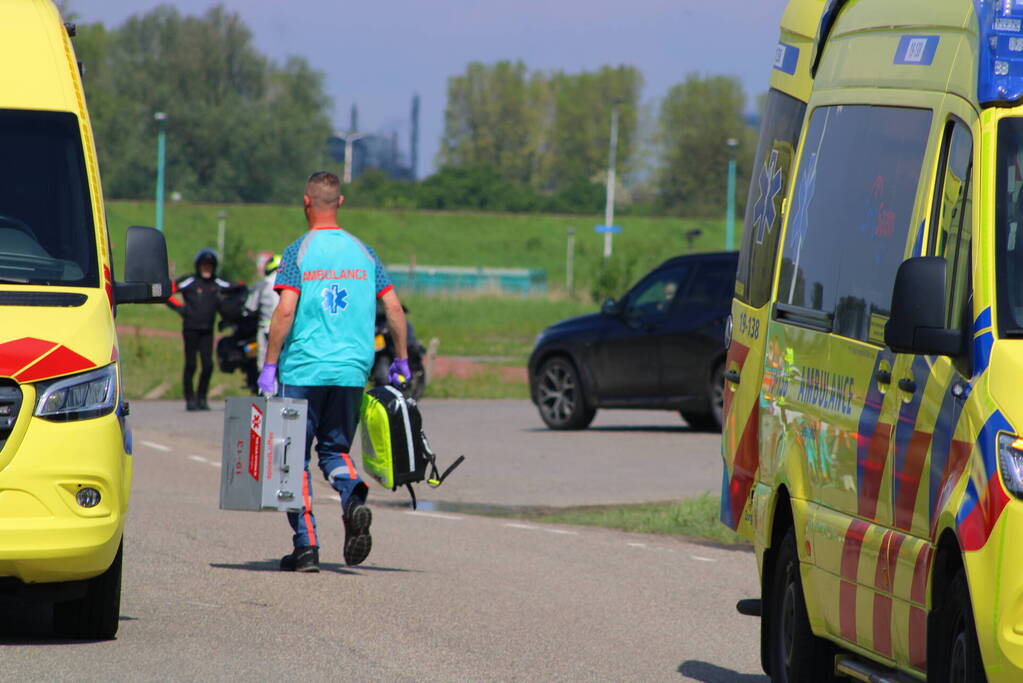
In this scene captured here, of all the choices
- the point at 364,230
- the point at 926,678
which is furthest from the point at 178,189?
the point at 926,678

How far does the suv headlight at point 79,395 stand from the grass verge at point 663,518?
6.30m

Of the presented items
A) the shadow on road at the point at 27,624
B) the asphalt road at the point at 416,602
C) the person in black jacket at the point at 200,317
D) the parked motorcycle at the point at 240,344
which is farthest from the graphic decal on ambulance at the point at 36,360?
the person in black jacket at the point at 200,317

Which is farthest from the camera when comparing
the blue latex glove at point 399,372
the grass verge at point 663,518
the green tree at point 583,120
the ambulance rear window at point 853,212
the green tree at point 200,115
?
the green tree at point 583,120

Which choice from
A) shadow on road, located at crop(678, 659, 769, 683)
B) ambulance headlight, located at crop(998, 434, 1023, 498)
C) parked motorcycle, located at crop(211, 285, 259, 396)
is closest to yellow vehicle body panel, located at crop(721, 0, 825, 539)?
shadow on road, located at crop(678, 659, 769, 683)

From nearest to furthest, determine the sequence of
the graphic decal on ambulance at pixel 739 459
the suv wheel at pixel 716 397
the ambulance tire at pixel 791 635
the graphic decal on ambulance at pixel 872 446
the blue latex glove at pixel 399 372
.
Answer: the graphic decal on ambulance at pixel 872 446 < the ambulance tire at pixel 791 635 < the graphic decal on ambulance at pixel 739 459 < the blue latex glove at pixel 399 372 < the suv wheel at pixel 716 397

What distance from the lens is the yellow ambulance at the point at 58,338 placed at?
749 centimetres

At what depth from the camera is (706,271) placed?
70.0 ft

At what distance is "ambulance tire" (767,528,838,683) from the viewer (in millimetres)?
7117

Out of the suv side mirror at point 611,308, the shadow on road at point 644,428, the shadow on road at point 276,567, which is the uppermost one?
the suv side mirror at point 611,308

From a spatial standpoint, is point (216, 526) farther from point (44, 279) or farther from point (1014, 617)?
point (1014, 617)

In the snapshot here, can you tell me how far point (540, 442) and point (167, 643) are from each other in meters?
12.5

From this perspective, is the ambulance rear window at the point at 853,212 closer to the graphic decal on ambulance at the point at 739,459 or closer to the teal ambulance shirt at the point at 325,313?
the graphic decal on ambulance at the point at 739,459

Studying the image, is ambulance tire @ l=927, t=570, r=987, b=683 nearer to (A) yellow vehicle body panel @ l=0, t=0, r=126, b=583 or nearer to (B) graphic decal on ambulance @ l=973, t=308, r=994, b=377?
(B) graphic decal on ambulance @ l=973, t=308, r=994, b=377

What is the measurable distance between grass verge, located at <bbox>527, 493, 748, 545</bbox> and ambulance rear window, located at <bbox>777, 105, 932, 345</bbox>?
575 cm
